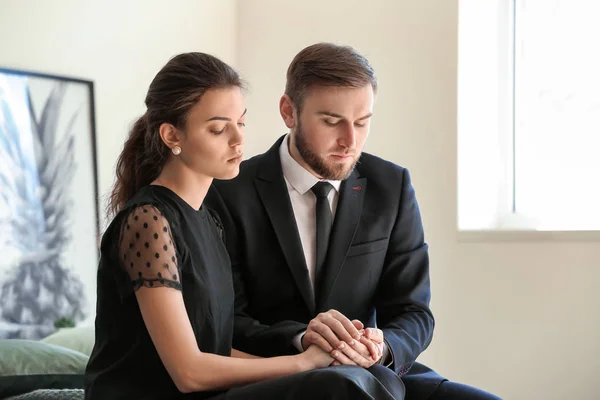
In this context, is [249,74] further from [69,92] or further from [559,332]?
[559,332]

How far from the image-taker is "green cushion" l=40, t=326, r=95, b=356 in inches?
107

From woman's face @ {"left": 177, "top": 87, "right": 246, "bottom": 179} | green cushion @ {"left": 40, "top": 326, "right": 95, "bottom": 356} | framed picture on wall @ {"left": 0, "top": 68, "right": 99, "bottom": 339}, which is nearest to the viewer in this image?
woman's face @ {"left": 177, "top": 87, "right": 246, "bottom": 179}

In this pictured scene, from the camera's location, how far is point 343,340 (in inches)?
72.2

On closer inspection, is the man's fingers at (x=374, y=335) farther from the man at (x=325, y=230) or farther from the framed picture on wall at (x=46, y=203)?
the framed picture on wall at (x=46, y=203)

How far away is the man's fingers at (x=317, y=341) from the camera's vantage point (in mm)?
1822

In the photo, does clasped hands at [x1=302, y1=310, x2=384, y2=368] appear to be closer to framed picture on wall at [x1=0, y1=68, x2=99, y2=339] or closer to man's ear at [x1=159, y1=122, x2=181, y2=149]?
Answer: man's ear at [x1=159, y1=122, x2=181, y2=149]

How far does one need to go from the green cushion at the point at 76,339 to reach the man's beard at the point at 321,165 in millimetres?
955

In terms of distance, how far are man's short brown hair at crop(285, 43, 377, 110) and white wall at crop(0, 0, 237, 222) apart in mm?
1190

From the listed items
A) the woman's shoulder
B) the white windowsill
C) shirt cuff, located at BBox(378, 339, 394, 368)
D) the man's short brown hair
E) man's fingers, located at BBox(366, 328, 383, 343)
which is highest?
the man's short brown hair

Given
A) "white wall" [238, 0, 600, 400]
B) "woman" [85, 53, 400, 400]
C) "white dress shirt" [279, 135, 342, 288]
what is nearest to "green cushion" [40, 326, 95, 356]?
"white dress shirt" [279, 135, 342, 288]

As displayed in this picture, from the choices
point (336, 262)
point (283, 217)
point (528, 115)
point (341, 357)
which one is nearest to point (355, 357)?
point (341, 357)

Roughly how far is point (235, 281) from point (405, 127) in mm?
1834

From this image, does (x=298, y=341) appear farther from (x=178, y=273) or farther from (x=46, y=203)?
(x=46, y=203)

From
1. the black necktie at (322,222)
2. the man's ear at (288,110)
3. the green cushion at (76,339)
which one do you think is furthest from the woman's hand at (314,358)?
the green cushion at (76,339)
